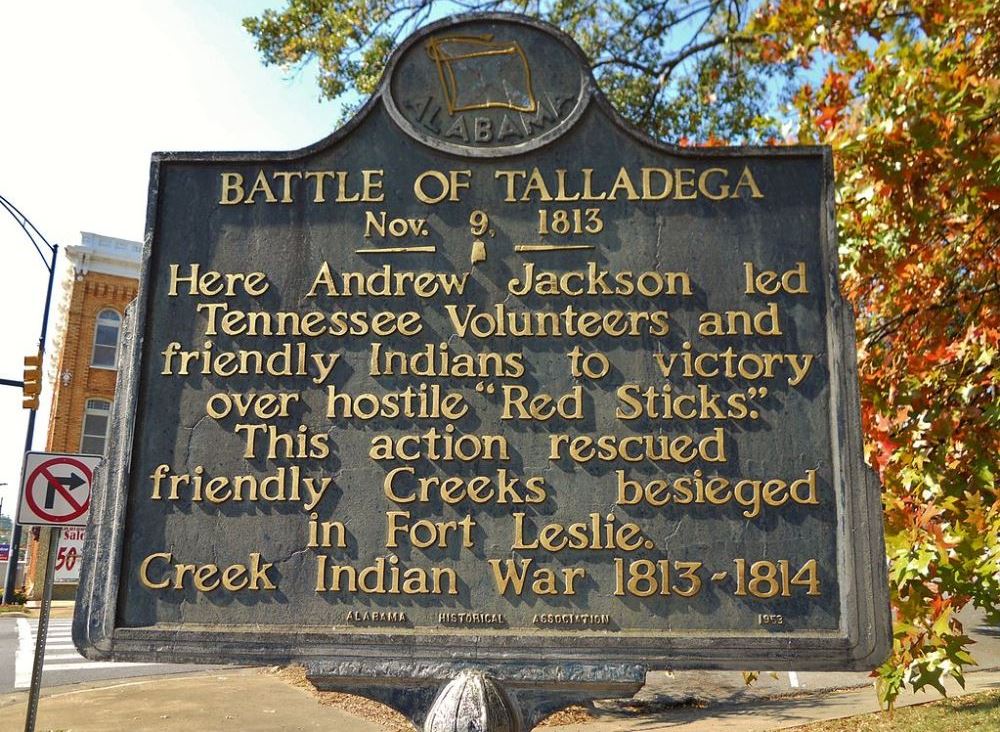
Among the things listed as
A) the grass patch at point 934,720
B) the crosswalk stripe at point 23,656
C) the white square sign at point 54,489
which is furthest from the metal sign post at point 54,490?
A: the grass patch at point 934,720

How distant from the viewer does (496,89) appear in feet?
12.6

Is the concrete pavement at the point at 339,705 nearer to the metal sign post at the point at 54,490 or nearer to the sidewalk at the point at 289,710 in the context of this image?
the sidewalk at the point at 289,710

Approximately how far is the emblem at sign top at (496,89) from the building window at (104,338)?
88.8 feet

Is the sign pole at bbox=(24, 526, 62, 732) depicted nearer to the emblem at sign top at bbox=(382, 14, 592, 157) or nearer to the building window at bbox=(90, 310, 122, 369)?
the emblem at sign top at bbox=(382, 14, 592, 157)

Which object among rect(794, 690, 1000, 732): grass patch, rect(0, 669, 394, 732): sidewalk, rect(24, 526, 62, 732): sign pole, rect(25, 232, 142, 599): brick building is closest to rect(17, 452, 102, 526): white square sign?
rect(24, 526, 62, 732): sign pole

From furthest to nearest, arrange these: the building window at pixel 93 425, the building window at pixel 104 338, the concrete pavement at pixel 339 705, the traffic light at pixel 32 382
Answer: the building window at pixel 104 338 < the building window at pixel 93 425 < the traffic light at pixel 32 382 < the concrete pavement at pixel 339 705

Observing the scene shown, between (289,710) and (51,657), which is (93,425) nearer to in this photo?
(51,657)

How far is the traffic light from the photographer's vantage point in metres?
14.3

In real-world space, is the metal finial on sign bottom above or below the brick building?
below

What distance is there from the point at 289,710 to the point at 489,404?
8.20m

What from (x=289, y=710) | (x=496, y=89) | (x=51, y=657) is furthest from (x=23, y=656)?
(x=496, y=89)

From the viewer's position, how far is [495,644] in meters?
3.29

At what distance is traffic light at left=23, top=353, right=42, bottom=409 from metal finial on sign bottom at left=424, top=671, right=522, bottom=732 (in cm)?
1347

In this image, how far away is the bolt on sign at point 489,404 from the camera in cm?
332
